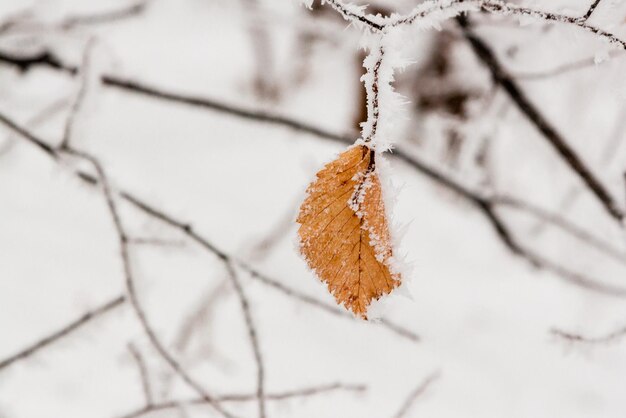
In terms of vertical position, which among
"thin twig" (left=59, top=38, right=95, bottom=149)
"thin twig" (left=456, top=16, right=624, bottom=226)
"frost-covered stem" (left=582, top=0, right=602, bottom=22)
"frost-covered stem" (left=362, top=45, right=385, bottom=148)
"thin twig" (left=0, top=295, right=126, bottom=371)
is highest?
"thin twig" (left=456, top=16, right=624, bottom=226)

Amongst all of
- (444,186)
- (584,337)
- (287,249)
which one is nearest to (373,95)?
(584,337)

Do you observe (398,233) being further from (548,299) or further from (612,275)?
(548,299)

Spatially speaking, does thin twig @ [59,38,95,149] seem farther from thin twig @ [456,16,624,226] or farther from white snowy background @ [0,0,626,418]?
thin twig @ [456,16,624,226]

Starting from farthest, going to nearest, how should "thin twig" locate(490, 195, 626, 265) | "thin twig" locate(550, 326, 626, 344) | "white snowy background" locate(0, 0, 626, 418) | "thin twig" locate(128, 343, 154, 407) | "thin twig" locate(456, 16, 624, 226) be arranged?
"thin twig" locate(490, 195, 626, 265) < "white snowy background" locate(0, 0, 626, 418) < "thin twig" locate(456, 16, 624, 226) < "thin twig" locate(128, 343, 154, 407) < "thin twig" locate(550, 326, 626, 344)

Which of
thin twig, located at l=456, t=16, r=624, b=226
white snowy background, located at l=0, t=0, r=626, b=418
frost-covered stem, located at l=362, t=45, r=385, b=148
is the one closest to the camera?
frost-covered stem, located at l=362, t=45, r=385, b=148

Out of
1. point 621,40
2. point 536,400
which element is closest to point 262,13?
point 536,400

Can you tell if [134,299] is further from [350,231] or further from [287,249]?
[287,249]

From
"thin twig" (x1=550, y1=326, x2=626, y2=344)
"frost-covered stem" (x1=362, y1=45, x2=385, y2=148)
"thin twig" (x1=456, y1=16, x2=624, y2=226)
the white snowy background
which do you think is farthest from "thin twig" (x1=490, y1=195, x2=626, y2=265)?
"frost-covered stem" (x1=362, y1=45, x2=385, y2=148)

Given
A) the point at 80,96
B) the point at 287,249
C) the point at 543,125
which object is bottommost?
the point at 80,96
